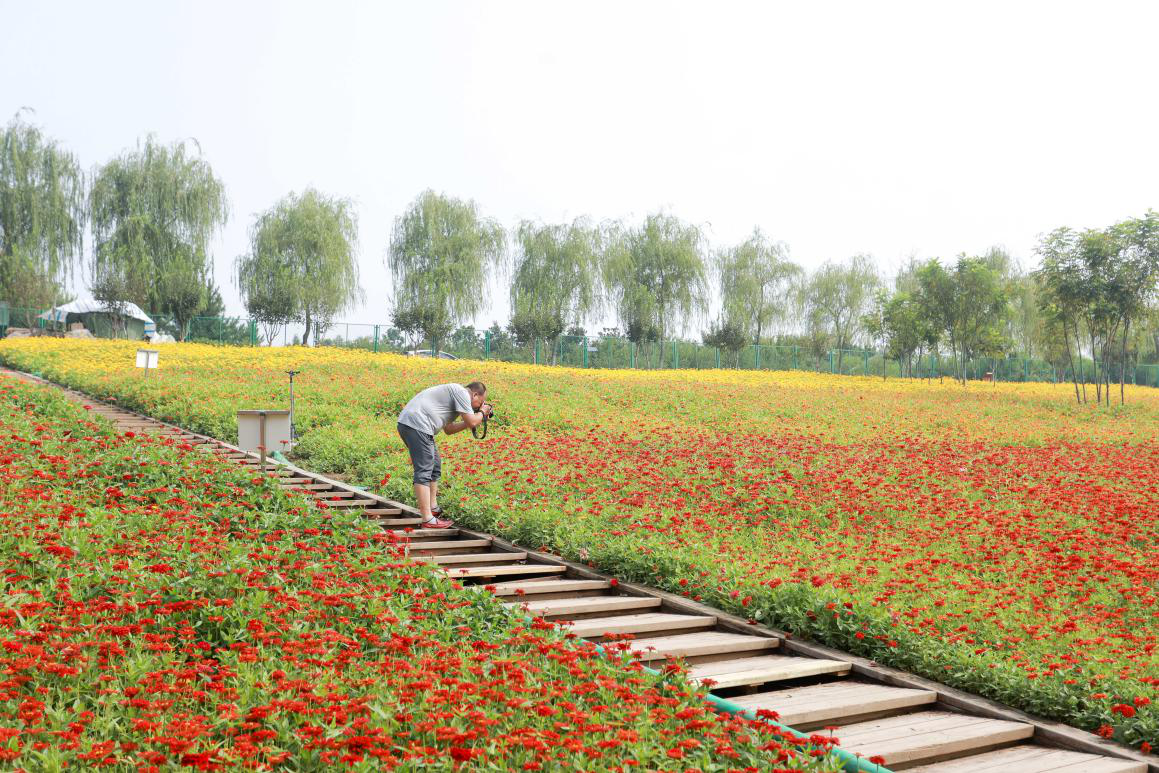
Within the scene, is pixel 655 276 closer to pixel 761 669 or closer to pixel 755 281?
pixel 755 281

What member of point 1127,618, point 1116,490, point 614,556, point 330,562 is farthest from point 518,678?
point 1116,490

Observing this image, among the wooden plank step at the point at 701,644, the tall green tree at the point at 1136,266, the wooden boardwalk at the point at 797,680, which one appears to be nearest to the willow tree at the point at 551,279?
the tall green tree at the point at 1136,266

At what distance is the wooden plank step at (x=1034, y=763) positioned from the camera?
4.80 metres

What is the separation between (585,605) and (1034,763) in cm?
337

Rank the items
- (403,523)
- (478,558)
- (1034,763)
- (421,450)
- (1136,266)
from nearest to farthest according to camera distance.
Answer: (1034,763) < (478,558) < (421,450) < (403,523) < (1136,266)

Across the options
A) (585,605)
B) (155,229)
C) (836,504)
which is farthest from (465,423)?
(155,229)

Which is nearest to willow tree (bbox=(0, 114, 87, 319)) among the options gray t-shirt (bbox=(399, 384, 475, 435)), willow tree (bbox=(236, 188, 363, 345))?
willow tree (bbox=(236, 188, 363, 345))

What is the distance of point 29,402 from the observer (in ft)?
Result: 45.2

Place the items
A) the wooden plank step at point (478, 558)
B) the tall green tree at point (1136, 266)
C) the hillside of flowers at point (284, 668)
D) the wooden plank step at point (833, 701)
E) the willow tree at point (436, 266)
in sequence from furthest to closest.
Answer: the willow tree at point (436, 266) → the tall green tree at point (1136, 266) → the wooden plank step at point (478, 558) → the wooden plank step at point (833, 701) → the hillside of flowers at point (284, 668)

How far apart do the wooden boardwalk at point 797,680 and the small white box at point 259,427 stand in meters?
2.93

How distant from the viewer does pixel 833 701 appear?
557cm

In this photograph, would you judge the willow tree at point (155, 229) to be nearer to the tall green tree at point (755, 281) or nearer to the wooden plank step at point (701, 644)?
the tall green tree at point (755, 281)

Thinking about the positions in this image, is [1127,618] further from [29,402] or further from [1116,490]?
[29,402]

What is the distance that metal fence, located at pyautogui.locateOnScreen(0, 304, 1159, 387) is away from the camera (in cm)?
3747
